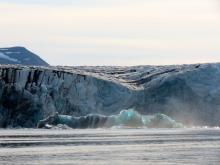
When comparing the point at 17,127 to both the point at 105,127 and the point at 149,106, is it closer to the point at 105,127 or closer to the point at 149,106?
the point at 105,127

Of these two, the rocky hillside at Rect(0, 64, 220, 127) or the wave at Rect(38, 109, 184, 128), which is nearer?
the wave at Rect(38, 109, 184, 128)

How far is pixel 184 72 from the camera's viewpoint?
108m

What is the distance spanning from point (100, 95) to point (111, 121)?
28.6ft

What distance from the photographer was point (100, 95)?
100 m

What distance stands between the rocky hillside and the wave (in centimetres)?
483

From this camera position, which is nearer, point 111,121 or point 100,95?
point 111,121

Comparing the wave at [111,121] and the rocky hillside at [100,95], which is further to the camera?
the rocky hillside at [100,95]

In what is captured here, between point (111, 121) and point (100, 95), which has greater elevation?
point (100, 95)

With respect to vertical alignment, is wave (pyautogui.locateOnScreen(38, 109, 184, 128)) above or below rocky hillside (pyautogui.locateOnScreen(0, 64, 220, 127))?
below

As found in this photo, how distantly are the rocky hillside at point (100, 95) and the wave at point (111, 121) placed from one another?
4826 millimetres

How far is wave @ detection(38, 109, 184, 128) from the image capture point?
3570 inches

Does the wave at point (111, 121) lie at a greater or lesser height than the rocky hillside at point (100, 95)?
lesser

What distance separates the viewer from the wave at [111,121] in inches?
3570

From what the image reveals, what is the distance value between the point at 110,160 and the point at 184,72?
69297 mm
